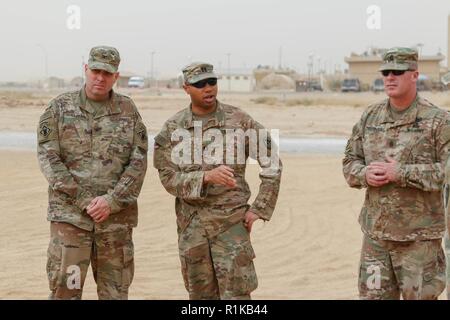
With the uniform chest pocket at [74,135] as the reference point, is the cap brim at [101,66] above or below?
above

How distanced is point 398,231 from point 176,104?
32.2m

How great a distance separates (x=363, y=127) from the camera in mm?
5840

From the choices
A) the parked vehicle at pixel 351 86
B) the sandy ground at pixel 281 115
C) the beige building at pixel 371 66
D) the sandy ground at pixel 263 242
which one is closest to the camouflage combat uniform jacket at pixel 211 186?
the sandy ground at pixel 263 242

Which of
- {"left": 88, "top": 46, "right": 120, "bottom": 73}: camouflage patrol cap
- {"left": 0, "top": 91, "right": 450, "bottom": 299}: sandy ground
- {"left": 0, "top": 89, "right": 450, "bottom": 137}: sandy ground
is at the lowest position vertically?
{"left": 0, "top": 89, "right": 450, "bottom": 137}: sandy ground

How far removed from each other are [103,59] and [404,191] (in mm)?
2294

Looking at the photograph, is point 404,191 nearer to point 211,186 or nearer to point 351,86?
point 211,186

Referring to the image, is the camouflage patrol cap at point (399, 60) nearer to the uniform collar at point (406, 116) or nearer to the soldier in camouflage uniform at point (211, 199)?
the uniform collar at point (406, 116)

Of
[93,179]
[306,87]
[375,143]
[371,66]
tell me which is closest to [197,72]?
[93,179]

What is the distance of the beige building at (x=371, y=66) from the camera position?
267 ft

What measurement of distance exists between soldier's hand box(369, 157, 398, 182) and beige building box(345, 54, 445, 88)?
7552 centimetres


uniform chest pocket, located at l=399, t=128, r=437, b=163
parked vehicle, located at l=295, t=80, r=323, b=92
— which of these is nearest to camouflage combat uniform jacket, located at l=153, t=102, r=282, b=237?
uniform chest pocket, located at l=399, t=128, r=437, b=163

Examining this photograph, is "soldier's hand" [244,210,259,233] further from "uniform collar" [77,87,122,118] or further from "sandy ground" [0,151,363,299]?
"sandy ground" [0,151,363,299]

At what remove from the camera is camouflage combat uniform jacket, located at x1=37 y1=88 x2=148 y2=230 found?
19.3 ft
